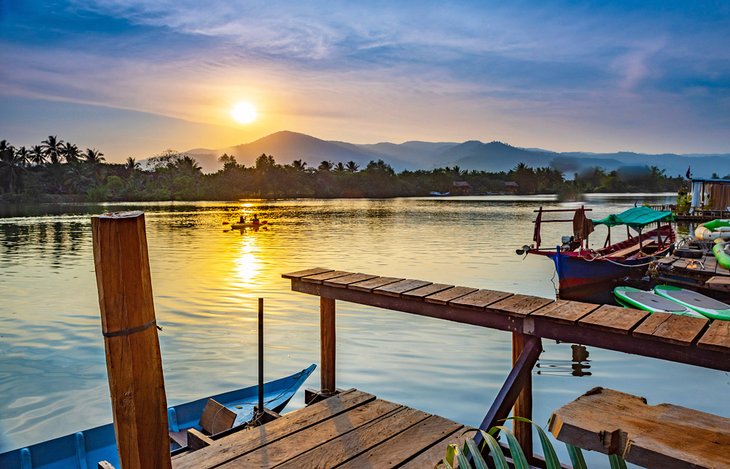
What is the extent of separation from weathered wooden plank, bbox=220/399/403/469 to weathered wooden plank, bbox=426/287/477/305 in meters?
1.14

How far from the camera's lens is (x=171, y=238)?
118 feet

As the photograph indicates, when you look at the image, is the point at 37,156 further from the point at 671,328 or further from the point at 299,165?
the point at 671,328

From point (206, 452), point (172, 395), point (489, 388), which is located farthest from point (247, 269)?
point (206, 452)

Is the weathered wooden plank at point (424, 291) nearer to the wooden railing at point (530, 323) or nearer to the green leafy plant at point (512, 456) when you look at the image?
the wooden railing at point (530, 323)

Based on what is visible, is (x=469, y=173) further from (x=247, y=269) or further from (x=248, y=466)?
(x=248, y=466)

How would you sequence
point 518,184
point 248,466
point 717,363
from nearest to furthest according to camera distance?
point 717,363, point 248,466, point 518,184

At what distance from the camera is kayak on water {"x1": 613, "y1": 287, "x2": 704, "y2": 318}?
10805 millimetres

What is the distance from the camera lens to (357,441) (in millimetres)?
3830

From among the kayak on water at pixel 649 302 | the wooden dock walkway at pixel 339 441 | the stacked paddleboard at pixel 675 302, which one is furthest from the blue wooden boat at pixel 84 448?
the kayak on water at pixel 649 302

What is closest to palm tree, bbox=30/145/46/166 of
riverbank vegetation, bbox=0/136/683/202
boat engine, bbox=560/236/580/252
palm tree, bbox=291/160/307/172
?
riverbank vegetation, bbox=0/136/683/202

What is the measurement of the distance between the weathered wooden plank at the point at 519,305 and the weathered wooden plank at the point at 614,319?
0.36 metres

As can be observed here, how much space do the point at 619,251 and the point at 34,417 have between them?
717 inches

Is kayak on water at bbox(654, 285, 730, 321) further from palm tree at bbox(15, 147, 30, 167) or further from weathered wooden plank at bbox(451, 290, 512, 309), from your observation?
palm tree at bbox(15, 147, 30, 167)

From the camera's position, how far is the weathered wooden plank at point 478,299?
11.7 ft
